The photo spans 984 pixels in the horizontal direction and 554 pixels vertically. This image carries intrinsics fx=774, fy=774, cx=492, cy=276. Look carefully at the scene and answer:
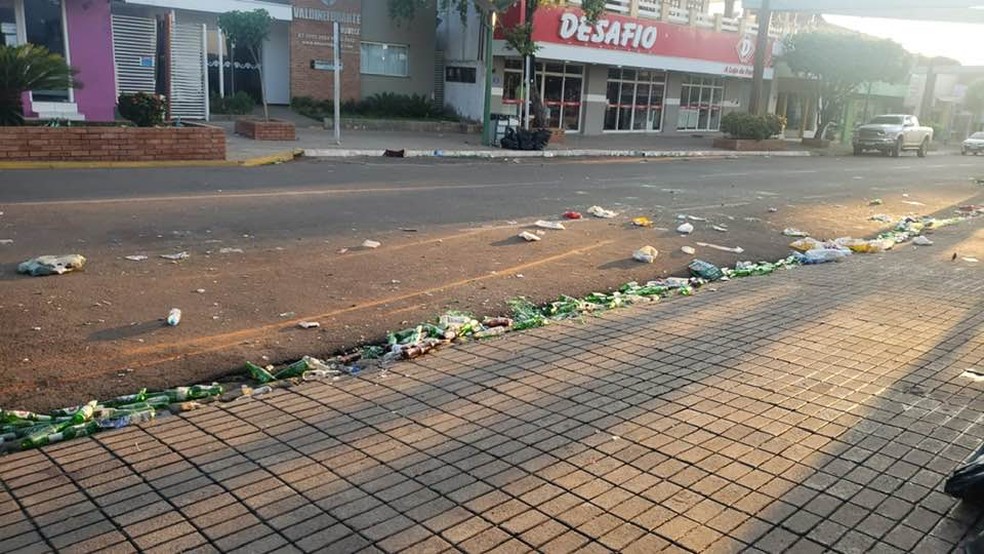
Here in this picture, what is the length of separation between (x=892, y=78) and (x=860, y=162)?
10.9 m

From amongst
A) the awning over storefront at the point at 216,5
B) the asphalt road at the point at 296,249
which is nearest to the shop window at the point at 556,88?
the awning over storefront at the point at 216,5

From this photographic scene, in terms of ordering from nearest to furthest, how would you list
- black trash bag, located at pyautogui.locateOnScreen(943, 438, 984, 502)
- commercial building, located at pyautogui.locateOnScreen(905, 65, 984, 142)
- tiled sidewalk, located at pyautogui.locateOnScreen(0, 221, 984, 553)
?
tiled sidewalk, located at pyautogui.locateOnScreen(0, 221, 984, 553), black trash bag, located at pyautogui.locateOnScreen(943, 438, 984, 502), commercial building, located at pyautogui.locateOnScreen(905, 65, 984, 142)

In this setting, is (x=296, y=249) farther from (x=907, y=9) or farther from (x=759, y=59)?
(x=759, y=59)

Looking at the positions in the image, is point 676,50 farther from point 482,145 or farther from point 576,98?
point 482,145

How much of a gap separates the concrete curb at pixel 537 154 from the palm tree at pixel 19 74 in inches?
219

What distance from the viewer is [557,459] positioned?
386cm

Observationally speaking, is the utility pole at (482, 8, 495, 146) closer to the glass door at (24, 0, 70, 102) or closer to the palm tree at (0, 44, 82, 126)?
the glass door at (24, 0, 70, 102)

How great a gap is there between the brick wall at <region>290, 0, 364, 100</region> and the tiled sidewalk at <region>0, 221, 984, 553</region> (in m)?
25.2

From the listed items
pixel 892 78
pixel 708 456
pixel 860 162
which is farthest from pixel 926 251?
pixel 892 78

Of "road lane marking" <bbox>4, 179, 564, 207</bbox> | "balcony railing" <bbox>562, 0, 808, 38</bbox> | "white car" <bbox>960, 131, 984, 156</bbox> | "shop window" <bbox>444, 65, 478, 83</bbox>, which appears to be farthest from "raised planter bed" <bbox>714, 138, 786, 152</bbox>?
"road lane marking" <bbox>4, 179, 564, 207</bbox>

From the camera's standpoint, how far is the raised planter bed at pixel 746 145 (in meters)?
31.8

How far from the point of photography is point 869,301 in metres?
7.23

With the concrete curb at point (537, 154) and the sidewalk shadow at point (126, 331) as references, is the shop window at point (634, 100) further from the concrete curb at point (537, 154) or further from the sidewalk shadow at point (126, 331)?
the sidewalk shadow at point (126, 331)

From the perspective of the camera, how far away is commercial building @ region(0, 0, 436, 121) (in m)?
20.3
